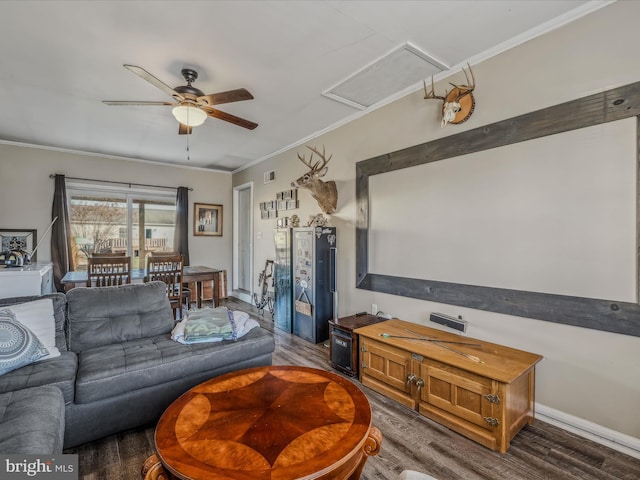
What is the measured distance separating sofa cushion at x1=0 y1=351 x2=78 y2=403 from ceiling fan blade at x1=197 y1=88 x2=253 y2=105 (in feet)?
7.44

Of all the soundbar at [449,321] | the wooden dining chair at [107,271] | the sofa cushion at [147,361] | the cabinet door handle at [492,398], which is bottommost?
the cabinet door handle at [492,398]

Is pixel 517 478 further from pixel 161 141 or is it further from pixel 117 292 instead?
pixel 161 141

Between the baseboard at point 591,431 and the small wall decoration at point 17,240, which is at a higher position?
the small wall decoration at point 17,240

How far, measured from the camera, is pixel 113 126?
4137mm

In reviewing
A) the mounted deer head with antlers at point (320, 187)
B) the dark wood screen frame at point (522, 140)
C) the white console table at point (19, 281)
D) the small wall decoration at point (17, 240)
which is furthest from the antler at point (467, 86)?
the small wall decoration at point (17, 240)

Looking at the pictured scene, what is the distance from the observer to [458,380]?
212cm

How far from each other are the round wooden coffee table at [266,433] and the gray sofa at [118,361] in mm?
615

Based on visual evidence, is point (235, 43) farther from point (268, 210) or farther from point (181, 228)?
point (181, 228)

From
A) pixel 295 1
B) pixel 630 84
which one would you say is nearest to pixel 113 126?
pixel 295 1

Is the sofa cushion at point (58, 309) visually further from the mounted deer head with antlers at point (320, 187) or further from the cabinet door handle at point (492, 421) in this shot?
the cabinet door handle at point (492, 421)

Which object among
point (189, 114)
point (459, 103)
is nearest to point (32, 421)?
point (189, 114)

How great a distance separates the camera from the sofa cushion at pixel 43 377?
5.91 ft

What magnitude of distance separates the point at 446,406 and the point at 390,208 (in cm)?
194

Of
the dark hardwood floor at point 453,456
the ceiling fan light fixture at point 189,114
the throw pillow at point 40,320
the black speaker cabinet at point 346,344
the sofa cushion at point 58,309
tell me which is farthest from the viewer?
the black speaker cabinet at point 346,344
